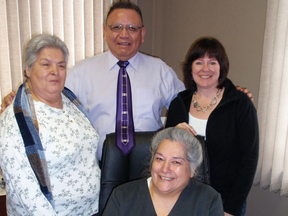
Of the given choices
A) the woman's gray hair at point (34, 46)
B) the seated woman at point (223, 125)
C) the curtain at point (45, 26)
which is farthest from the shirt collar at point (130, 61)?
the curtain at point (45, 26)

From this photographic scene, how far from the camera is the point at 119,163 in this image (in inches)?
55.2

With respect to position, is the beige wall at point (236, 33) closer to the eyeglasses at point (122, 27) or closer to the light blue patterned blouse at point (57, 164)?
the eyeglasses at point (122, 27)

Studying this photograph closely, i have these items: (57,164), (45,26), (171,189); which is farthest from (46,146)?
(45,26)

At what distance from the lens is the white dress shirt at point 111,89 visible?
1.79 m

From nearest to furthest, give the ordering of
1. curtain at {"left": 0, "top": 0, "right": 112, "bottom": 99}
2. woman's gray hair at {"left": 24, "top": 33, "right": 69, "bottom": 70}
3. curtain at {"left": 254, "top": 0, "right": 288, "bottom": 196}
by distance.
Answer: woman's gray hair at {"left": 24, "top": 33, "right": 69, "bottom": 70} → curtain at {"left": 254, "top": 0, "right": 288, "bottom": 196} → curtain at {"left": 0, "top": 0, "right": 112, "bottom": 99}

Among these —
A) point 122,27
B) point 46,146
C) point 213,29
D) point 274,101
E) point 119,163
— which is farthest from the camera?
point 213,29

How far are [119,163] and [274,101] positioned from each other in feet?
4.45

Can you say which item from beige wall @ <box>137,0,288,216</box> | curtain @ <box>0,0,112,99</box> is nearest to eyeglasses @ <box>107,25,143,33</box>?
beige wall @ <box>137,0,288,216</box>

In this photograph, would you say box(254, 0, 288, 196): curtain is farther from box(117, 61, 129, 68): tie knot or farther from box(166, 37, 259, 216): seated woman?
box(117, 61, 129, 68): tie knot

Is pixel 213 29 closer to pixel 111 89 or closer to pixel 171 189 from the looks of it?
pixel 111 89

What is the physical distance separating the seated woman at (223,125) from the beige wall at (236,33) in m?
0.80

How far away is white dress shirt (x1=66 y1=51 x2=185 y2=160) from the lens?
179 cm

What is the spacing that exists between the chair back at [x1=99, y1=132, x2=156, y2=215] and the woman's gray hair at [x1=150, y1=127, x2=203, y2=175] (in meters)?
0.10

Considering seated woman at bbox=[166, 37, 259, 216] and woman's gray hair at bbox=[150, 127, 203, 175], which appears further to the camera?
seated woman at bbox=[166, 37, 259, 216]
